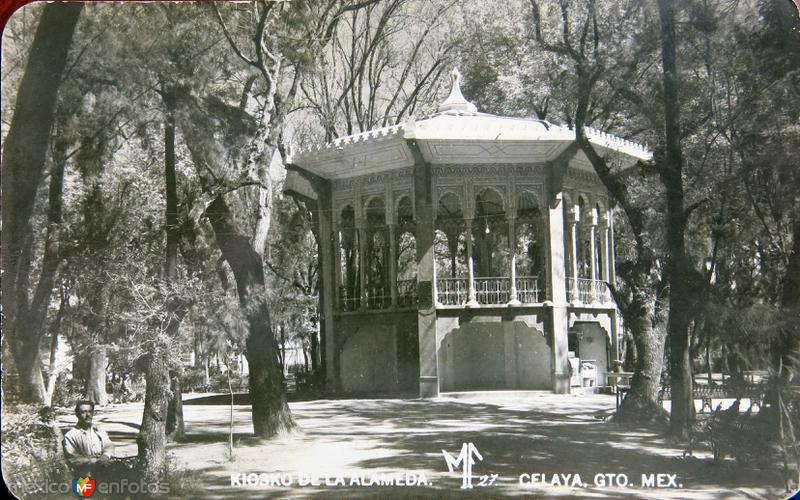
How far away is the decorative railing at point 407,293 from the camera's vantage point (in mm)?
9227

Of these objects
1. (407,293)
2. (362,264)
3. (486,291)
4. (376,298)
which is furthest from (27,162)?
(486,291)

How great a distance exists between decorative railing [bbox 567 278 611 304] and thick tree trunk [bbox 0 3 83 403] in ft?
21.1

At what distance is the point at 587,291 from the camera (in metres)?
8.90

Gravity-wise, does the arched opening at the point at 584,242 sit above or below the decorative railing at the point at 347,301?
above

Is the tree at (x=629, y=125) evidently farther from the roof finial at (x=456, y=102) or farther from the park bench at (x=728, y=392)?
the roof finial at (x=456, y=102)

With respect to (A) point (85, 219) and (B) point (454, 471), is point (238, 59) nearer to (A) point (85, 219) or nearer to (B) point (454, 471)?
(A) point (85, 219)

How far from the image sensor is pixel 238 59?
25.6ft

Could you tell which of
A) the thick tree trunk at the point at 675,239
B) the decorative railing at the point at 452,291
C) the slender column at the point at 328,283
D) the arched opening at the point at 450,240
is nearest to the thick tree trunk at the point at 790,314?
the thick tree trunk at the point at 675,239

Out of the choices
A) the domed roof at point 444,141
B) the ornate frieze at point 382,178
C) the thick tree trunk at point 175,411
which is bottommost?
Answer: the thick tree trunk at point 175,411

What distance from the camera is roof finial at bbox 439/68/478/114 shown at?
9156 millimetres

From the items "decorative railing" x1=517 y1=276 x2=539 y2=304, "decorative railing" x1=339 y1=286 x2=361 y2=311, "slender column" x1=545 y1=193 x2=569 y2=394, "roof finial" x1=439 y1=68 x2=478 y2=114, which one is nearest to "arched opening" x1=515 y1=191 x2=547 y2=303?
"decorative railing" x1=517 y1=276 x2=539 y2=304

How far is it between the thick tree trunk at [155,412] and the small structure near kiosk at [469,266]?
2.12 metres

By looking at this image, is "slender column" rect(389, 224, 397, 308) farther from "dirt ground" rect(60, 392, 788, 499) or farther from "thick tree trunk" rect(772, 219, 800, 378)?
"thick tree trunk" rect(772, 219, 800, 378)

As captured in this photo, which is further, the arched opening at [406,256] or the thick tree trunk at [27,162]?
the arched opening at [406,256]
